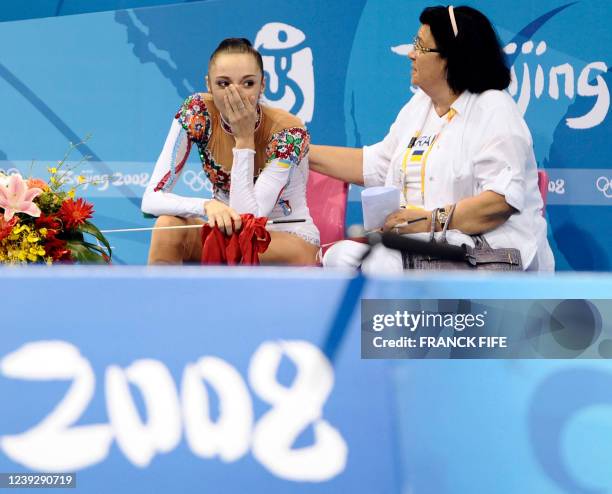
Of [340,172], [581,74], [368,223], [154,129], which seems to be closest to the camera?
[368,223]

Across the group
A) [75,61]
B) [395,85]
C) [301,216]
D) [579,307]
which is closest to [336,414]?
[579,307]

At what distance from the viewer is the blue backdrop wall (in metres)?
3.83

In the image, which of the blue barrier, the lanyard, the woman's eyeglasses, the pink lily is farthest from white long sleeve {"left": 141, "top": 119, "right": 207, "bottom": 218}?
the blue barrier

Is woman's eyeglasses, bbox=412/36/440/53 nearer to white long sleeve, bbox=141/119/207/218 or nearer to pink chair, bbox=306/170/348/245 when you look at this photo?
pink chair, bbox=306/170/348/245

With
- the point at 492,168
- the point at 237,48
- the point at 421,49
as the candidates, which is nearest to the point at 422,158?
the point at 492,168

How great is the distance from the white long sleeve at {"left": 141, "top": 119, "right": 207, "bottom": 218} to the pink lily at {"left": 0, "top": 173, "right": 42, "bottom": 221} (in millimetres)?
562

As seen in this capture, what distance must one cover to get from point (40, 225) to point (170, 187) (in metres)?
0.64

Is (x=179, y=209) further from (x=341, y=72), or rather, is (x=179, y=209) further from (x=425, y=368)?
(x=425, y=368)

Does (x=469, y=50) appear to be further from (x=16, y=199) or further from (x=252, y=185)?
(x=16, y=199)

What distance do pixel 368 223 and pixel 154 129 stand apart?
5.54 ft

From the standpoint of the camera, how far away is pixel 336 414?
118 cm

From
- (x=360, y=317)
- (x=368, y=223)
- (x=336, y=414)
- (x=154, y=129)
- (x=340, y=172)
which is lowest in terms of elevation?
(x=336, y=414)

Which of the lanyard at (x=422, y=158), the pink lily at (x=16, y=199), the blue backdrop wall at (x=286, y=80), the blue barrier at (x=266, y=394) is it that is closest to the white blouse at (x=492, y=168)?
the lanyard at (x=422, y=158)

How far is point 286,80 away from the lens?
4031mm
